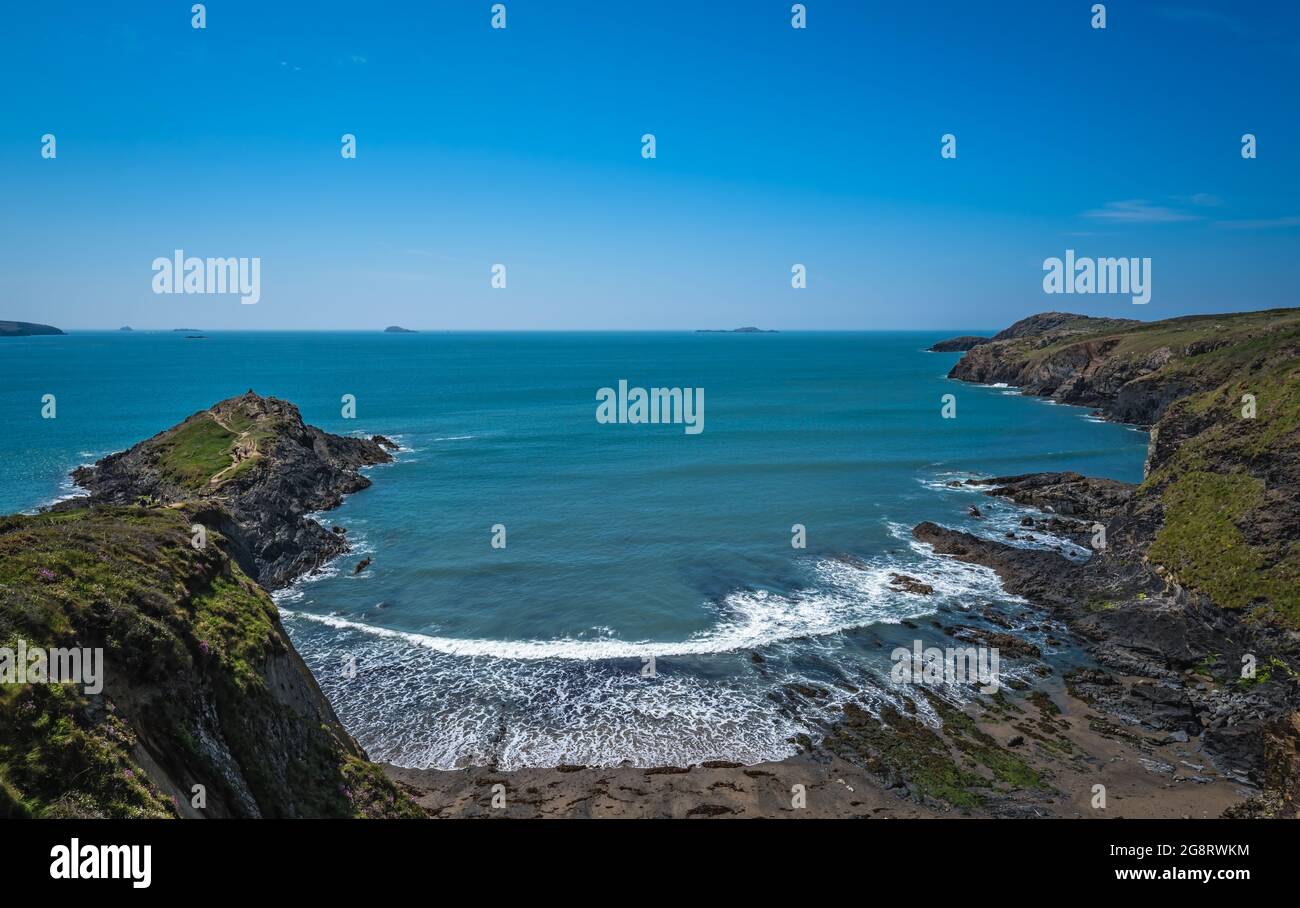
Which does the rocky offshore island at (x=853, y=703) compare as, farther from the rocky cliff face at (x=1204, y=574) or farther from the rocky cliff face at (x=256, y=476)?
the rocky cliff face at (x=256, y=476)

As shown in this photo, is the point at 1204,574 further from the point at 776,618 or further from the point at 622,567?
the point at 622,567

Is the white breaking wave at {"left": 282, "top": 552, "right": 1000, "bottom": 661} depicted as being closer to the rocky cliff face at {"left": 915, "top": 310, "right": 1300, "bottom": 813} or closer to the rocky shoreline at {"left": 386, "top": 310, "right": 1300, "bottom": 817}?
the rocky shoreline at {"left": 386, "top": 310, "right": 1300, "bottom": 817}

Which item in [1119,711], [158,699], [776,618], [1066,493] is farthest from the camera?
[1066,493]

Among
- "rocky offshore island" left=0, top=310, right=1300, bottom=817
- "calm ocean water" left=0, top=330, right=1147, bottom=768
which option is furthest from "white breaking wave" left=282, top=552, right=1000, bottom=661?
"rocky offshore island" left=0, top=310, right=1300, bottom=817

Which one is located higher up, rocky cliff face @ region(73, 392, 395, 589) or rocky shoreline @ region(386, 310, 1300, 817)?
rocky cliff face @ region(73, 392, 395, 589)

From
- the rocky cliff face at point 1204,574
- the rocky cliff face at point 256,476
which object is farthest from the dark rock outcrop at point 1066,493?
the rocky cliff face at point 256,476

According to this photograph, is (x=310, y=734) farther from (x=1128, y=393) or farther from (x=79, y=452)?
(x=1128, y=393)

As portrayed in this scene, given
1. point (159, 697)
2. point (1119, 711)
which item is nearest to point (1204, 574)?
point (1119, 711)
